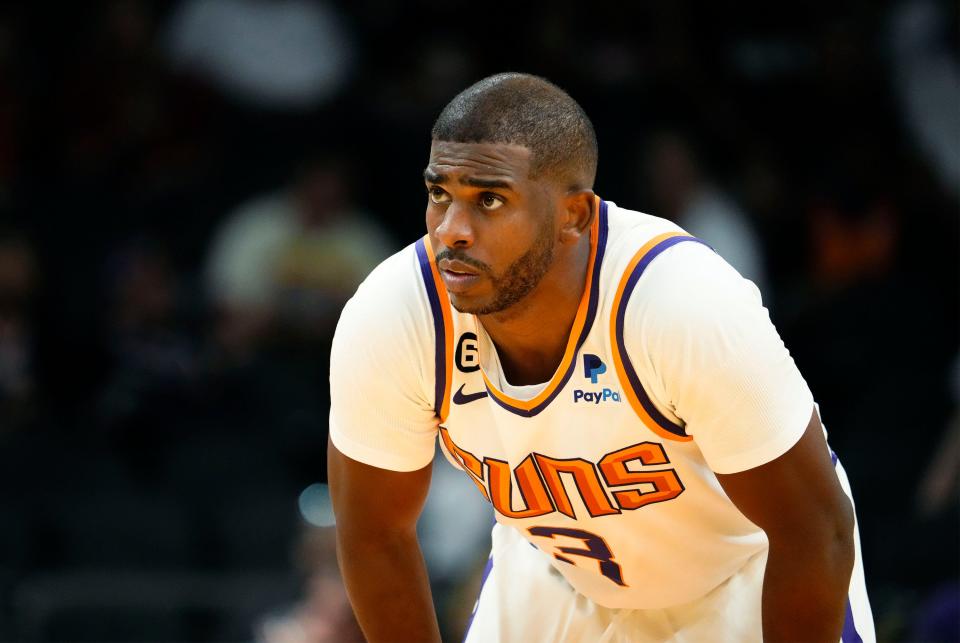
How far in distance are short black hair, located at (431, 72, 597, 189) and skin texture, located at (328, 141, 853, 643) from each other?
0.03 meters

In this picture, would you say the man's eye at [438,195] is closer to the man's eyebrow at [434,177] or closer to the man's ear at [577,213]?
the man's eyebrow at [434,177]

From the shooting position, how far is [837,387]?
7.10 meters

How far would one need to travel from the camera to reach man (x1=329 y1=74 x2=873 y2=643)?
300cm

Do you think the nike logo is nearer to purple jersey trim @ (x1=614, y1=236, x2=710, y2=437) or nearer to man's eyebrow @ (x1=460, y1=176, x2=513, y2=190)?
purple jersey trim @ (x1=614, y1=236, x2=710, y2=437)

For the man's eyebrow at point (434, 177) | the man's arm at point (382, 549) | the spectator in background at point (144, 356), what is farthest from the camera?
the spectator in background at point (144, 356)

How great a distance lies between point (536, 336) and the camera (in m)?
3.30

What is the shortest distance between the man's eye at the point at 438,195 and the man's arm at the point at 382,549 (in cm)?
68

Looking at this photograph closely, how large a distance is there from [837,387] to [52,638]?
3924 mm

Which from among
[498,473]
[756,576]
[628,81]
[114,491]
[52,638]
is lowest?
[52,638]

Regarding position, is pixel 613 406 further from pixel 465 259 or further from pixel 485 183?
pixel 485 183

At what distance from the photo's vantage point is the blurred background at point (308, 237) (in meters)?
6.46

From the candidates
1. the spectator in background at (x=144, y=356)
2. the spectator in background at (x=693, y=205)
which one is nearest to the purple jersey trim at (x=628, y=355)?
the spectator in background at (x=144, y=356)

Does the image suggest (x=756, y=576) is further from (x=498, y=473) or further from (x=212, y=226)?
(x=212, y=226)

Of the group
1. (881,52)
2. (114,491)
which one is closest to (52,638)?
(114,491)
